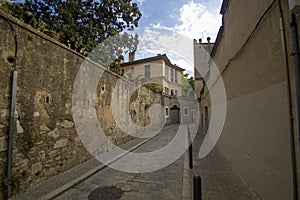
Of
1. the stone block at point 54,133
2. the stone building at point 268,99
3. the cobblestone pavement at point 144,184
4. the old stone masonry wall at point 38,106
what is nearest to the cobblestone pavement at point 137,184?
the cobblestone pavement at point 144,184

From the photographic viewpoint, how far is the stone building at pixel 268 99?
83.2 inches

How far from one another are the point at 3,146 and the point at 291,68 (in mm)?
4794

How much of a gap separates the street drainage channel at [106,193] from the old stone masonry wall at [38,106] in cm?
145

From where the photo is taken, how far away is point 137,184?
4020 millimetres

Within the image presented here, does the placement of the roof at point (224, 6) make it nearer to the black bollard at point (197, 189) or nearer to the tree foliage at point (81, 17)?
the black bollard at point (197, 189)

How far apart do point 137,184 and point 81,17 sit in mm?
10699

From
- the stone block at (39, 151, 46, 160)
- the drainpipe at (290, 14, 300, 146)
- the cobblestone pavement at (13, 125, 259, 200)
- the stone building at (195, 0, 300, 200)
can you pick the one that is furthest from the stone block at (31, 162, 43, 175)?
the drainpipe at (290, 14, 300, 146)

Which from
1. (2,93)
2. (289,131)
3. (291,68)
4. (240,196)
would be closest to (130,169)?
(240,196)

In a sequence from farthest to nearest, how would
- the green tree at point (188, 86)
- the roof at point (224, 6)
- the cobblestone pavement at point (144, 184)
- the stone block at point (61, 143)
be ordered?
the green tree at point (188, 86)
the roof at point (224, 6)
the stone block at point (61, 143)
the cobblestone pavement at point (144, 184)

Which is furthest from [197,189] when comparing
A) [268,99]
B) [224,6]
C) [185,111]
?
[185,111]

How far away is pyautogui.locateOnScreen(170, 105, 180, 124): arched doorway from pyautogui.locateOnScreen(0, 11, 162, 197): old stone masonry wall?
717 inches

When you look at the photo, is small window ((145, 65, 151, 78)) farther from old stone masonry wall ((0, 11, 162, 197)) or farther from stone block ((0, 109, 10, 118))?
stone block ((0, 109, 10, 118))

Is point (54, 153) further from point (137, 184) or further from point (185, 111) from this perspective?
point (185, 111)

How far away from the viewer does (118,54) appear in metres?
11.9
